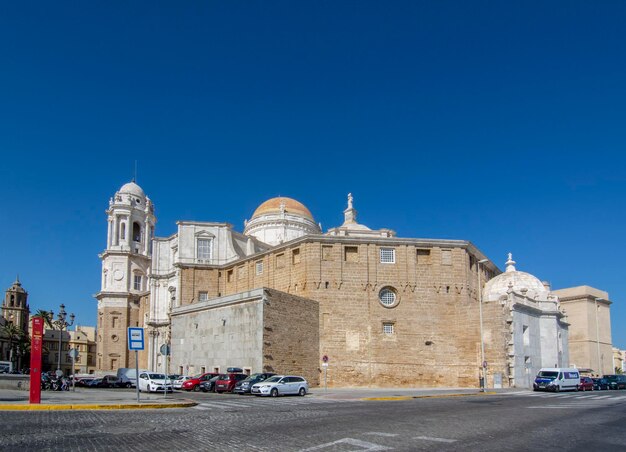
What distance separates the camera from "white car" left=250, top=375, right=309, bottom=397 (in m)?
31.0

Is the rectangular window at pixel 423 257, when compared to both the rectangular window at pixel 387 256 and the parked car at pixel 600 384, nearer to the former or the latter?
the rectangular window at pixel 387 256

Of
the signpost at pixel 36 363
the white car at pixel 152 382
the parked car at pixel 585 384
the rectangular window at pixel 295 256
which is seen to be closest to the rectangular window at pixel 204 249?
the rectangular window at pixel 295 256

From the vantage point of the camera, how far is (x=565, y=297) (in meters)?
74.1

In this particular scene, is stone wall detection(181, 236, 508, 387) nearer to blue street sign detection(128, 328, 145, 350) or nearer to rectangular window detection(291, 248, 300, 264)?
rectangular window detection(291, 248, 300, 264)

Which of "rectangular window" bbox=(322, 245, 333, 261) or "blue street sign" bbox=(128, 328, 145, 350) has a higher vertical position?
"rectangular window" bbox=(322, 245, 333, 261)

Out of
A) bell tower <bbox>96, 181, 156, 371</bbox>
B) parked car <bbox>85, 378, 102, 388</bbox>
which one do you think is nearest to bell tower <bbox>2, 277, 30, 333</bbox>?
bell tower <bbox>96, 181, 156, 371</bbox>

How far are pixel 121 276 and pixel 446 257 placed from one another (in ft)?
128

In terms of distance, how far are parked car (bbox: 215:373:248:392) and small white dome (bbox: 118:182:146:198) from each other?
42.9 metres

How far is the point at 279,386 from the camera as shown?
103 feet

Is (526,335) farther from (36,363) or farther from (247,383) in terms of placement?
(36,363)

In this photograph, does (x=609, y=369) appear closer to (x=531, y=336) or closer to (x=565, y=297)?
(x=565, y=297)

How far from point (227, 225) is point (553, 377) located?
32.8 metres

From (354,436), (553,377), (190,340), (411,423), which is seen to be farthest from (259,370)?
(354,436)

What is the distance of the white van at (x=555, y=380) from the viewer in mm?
39031
